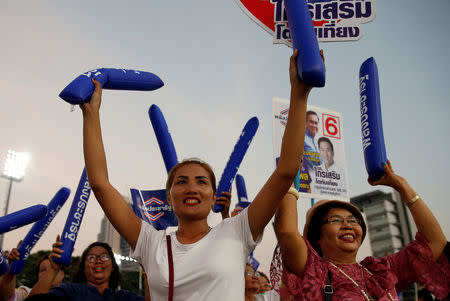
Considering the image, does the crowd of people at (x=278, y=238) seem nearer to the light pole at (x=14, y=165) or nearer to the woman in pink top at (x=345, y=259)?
the woman in pink top at (x=345, y=259)

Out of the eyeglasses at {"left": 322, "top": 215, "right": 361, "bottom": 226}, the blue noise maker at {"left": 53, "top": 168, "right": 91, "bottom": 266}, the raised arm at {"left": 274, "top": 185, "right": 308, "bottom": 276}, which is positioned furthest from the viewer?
the blue noise maker at {"left": 53, "top": 168, "right": 91, "bottom": 266}

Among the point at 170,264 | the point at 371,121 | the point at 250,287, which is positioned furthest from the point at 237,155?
the point at 170,264

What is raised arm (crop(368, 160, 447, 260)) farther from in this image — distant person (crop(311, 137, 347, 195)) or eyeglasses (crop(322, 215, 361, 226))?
distant person (crop(311, 137, 347, 195))

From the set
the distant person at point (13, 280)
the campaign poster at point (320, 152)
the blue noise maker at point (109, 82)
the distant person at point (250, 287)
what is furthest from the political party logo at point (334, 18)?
the distant person at point (13, 280)

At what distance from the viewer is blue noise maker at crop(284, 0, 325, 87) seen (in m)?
1.99

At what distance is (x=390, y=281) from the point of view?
279 cm

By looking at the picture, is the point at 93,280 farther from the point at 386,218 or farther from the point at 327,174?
the point at 386,218

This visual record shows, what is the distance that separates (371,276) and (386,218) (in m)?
93.9

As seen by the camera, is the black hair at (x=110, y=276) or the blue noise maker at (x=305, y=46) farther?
the black hair at (x=110, y=276)

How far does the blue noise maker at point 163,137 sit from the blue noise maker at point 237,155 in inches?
24.9

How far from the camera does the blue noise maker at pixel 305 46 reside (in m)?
1.99

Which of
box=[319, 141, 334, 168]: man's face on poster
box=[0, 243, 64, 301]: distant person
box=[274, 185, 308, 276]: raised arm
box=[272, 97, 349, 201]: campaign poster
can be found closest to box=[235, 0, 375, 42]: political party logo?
box=[274, 185, 308, 276]: raised arm

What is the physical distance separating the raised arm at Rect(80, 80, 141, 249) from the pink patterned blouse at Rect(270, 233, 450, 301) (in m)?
1.06

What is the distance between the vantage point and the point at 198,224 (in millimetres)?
2422
